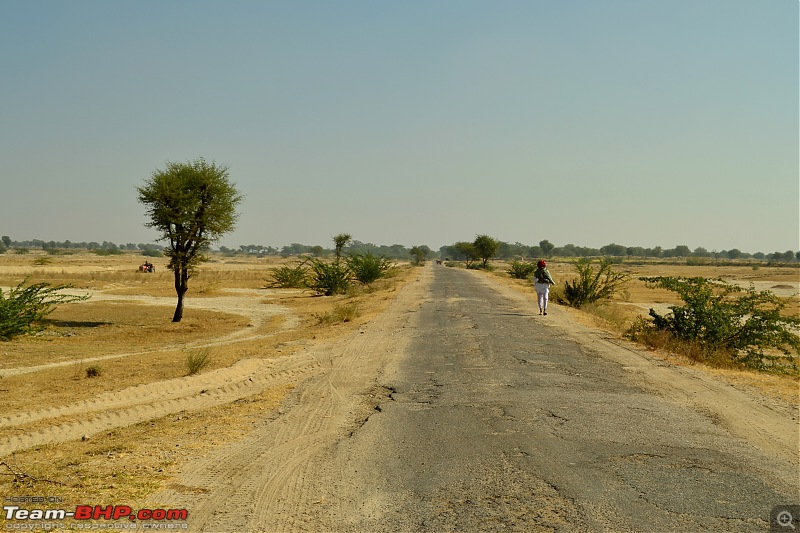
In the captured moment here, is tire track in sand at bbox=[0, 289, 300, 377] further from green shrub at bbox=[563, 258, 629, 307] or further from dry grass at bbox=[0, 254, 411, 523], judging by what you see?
green shrub at bbox=[563, 258, 629, 307]

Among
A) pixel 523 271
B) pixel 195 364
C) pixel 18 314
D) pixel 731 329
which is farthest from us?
pixel 523 271

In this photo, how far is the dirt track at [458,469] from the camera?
4957mm

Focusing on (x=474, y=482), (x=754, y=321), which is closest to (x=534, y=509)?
(x=474, y=482)

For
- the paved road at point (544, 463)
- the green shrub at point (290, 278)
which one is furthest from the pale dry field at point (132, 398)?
the green shrub at point (290, 278)

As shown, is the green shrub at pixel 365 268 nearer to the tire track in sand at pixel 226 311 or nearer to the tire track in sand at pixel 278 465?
the tire track in sand at pixel 226 311

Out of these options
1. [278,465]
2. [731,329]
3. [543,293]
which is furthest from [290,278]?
[278,465]

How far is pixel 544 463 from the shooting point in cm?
620

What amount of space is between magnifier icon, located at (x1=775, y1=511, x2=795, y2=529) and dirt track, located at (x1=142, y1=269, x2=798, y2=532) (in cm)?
11

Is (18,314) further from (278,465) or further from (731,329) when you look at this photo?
(731,329)

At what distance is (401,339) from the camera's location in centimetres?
1622

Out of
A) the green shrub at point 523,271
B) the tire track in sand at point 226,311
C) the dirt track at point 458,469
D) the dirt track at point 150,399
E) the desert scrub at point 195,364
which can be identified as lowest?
the tire track in sand at point 226,311

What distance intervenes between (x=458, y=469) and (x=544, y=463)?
0.88m

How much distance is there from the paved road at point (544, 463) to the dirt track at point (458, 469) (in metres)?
0.02

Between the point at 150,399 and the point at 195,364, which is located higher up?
the point at 195,364
